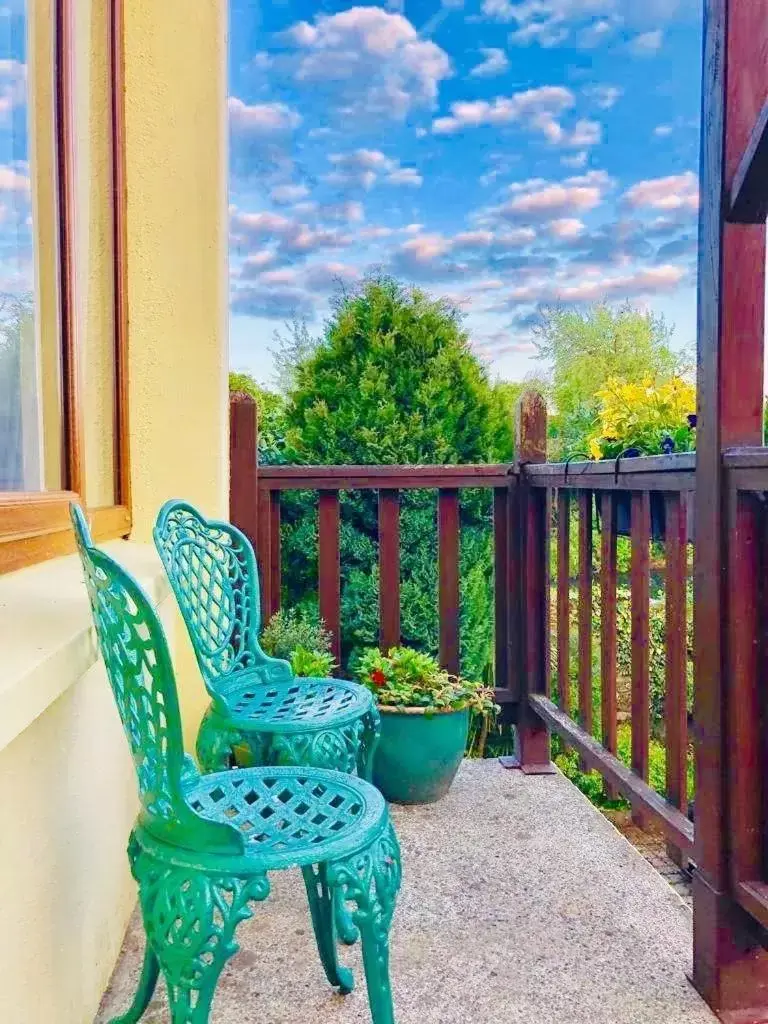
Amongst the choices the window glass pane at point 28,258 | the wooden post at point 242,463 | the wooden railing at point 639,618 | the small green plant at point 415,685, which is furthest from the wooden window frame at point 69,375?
the wooden railing at point 639,618

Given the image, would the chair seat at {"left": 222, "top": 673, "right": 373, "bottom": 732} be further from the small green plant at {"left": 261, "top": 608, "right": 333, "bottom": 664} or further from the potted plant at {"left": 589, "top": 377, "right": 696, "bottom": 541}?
the potted plant at {"left": 589, "top": 377, "right": 696, "bottom": 541}

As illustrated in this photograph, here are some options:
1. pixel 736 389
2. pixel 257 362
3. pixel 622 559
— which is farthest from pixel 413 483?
pixel 257 362

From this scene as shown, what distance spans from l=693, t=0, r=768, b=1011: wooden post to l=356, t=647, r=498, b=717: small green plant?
946 millimetres

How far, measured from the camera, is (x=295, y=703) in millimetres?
1633

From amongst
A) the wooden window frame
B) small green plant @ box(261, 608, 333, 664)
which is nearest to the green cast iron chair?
the wooden window frame

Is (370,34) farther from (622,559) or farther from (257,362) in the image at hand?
(622,559)

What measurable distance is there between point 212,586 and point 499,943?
1025 mm

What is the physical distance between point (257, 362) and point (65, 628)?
518 cm

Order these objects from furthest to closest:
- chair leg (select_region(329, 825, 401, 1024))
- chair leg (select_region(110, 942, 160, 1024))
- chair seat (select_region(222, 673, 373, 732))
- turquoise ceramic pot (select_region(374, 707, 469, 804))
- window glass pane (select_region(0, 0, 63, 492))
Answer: turquoise ceramic pot (select_region(374, 707, 469, 804)) < chair seat (select_region(222, 673, 373, 732)) < window glass pane (select_region(0, 0, 63, 492)) < chair leg (select_region(110, 942, 160, 1024)) < chair leg (select_region(329, 825, 401, 1024))

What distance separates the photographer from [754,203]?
1.28m

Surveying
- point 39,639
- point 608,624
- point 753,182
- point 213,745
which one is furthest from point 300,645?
point 753,182

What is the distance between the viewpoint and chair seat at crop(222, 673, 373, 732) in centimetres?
148

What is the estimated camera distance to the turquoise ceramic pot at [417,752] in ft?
7.14

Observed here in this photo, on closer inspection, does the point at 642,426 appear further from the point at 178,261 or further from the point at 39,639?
the point at 39,639
